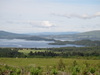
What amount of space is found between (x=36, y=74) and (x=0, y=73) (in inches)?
191

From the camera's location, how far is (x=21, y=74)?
2867cm

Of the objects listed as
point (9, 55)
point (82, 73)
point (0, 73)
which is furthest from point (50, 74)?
point (9, 55)

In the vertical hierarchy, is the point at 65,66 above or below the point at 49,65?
above

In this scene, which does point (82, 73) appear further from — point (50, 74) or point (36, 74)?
point (36, 74)

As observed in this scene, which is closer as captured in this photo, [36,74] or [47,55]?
[36,74]

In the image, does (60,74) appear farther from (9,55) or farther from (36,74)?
(9,55)

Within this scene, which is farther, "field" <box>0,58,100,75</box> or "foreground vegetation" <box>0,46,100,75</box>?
"field" <box>0,58,100,75</box>

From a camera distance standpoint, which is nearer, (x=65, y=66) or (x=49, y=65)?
(x=65, y=66)

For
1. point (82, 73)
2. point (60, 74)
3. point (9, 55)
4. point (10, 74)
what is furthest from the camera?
point (9, 55)

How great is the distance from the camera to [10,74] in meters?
26.2

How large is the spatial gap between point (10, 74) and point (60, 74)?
8672mm

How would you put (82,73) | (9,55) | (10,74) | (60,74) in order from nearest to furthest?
1. (10,74)
2. (82,73)
3. (60,74)
4. (9,55)

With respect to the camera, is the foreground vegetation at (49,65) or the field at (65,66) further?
the field at (65,66)

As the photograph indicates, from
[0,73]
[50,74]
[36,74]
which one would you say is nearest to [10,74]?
[0,73]
